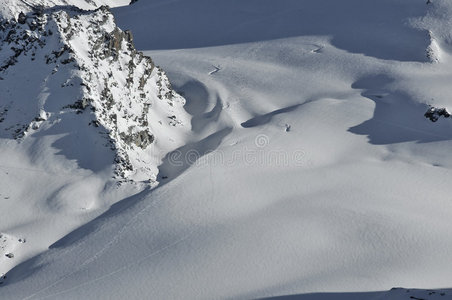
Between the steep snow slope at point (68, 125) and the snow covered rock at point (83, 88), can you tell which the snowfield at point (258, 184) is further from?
the snow covered rock at point (83, 88)

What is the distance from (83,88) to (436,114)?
30527 mm

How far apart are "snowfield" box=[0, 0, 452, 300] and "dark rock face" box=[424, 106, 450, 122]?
46cm

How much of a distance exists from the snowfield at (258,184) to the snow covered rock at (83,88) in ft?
1.03

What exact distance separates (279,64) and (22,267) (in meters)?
34.9

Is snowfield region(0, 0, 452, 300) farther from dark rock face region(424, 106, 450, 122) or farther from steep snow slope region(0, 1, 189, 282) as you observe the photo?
dark rock face region(424, 106, 450, 122)

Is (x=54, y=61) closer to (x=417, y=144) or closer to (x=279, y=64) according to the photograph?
(x=279, y=64)

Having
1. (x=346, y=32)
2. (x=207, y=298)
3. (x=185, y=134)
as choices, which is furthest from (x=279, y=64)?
(x=207, y=298)

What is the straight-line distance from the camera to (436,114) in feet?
163

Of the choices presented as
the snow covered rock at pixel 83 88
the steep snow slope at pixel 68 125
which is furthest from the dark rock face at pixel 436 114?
the snow covered rock at pixel 83 88

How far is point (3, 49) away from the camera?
46.9 metres

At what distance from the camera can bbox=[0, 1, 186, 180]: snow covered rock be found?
43.7 metres

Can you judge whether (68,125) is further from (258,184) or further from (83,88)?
(258,184)

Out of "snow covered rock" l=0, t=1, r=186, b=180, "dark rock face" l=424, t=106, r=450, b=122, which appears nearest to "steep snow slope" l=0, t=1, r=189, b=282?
"snow covered rock" l=0, t=1, r=186, b=180

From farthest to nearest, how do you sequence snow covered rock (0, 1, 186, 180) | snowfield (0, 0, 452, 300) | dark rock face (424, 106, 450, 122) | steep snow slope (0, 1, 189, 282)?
dark rock face (424, 106, 450, 122) < snow covered rock (0, 1, 186, 180) < steep snow slope (0, 1, 189, 282) < snowfield (0, 0, 452, 300)
